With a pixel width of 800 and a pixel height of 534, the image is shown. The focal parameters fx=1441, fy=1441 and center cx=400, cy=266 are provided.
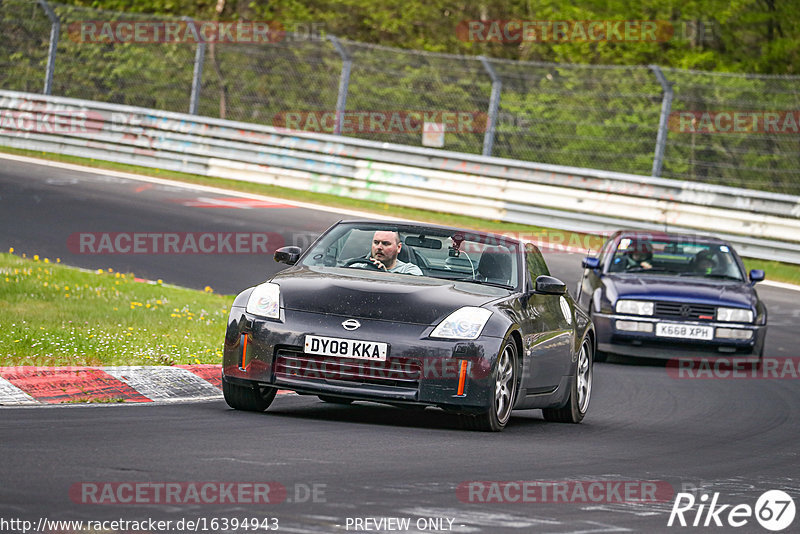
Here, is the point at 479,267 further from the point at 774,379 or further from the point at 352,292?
the point at 774,379

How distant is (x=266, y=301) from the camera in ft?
28.7

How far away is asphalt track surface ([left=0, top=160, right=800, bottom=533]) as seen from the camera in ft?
19.3

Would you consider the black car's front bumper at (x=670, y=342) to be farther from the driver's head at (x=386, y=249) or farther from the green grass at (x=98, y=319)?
the driver's head at (x=386, y=249)

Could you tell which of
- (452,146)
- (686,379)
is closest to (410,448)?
(686,379)

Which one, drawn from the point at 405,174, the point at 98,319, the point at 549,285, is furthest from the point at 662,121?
the point at 549,285

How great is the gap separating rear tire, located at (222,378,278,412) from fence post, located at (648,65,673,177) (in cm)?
1558

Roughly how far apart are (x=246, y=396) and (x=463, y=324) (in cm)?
143

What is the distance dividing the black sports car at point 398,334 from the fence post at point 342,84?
16.0 m

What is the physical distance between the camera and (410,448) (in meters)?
7.75

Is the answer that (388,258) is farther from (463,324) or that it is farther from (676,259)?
(676,259)

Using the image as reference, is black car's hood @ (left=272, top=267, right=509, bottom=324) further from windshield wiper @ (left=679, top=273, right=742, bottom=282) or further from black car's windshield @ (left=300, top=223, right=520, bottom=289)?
windshield wiper @ (left=679, top=273, right=742, bottom=282)

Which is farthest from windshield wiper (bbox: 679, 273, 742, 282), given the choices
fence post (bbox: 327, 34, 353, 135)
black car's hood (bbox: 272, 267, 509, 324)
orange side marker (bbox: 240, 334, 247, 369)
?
fence post (bbox: 327, 34, 353, 135)

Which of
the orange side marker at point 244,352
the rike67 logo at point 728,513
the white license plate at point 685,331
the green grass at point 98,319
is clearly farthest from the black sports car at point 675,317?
the rike67 logo at point 728,513

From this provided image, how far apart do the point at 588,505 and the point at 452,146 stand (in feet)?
68.2
